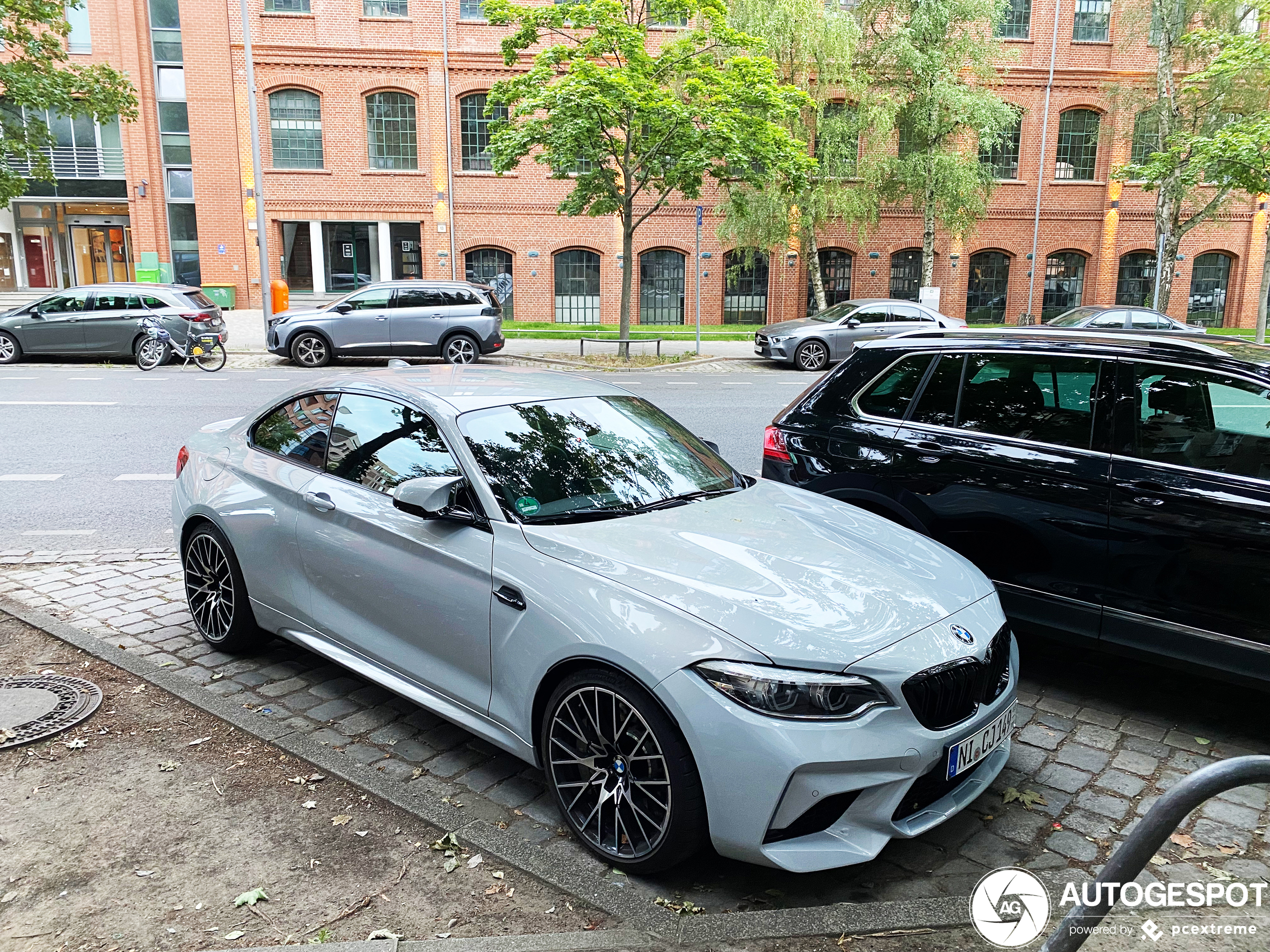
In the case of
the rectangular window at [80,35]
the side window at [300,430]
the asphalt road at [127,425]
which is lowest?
the asphalt road at [127,425]

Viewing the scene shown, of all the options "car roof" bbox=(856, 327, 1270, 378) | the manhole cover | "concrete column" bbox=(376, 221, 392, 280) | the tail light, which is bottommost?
the manhole cover

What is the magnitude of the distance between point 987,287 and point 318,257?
23276mm

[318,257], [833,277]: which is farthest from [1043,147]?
[318,257]

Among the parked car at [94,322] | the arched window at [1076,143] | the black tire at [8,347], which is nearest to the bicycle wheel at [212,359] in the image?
the parked car at [94,322]

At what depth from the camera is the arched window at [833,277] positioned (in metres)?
32.8

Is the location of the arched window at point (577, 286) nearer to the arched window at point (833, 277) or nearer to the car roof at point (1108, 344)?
the arched window at point (833, 277)

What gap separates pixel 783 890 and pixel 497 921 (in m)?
0.96

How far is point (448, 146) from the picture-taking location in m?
31.2

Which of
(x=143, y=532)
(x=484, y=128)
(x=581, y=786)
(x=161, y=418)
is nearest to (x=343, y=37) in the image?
(x=484, y=128)

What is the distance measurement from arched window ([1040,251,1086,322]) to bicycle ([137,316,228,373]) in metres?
27.3

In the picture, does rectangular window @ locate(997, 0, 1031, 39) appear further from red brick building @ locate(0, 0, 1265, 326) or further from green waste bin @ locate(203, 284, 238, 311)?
green waste bin @ locate(203, 284, 238, 311)

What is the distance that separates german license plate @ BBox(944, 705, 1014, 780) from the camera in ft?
10.4

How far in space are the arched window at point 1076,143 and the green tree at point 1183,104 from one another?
1.44 metres

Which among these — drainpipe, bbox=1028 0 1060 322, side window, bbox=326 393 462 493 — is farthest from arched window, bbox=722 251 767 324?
side window, bbox=326 393 462 493
